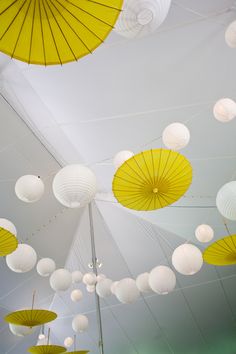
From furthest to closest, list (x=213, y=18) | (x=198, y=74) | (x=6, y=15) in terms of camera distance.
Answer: (x=198, y=74) → (x=213, y=18) → (x=6, y=15)

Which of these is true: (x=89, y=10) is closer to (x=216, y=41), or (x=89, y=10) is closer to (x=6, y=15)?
(x=6, y=15)

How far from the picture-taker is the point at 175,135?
10.2ft

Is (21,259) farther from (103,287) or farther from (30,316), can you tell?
(103,287)

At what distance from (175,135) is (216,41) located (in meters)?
1.17

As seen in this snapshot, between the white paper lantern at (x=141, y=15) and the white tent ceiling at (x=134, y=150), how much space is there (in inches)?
50.9

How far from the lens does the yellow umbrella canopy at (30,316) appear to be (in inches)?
177

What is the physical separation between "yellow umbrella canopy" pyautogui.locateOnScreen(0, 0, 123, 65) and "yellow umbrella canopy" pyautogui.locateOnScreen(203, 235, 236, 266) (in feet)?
7.28

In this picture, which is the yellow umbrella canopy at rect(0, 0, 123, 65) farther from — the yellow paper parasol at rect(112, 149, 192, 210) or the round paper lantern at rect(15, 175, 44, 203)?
the round paper lantern at rect(15, 175, 44, 203)

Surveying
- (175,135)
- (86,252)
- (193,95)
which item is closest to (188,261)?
(175,135)

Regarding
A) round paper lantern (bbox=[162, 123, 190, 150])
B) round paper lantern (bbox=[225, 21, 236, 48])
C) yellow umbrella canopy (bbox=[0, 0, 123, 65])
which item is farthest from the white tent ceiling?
yellow umbrella canopy (bbox=[0, 0, 123, 65])

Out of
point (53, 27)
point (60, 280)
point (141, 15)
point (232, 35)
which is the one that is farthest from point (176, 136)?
point (60, 280)

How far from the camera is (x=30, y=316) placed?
459 cm

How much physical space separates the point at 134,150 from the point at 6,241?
2269mm

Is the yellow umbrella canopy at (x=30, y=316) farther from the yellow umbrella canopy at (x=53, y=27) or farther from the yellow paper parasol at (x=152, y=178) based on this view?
the yellow umbrella canopy at (x=53, y=27)
